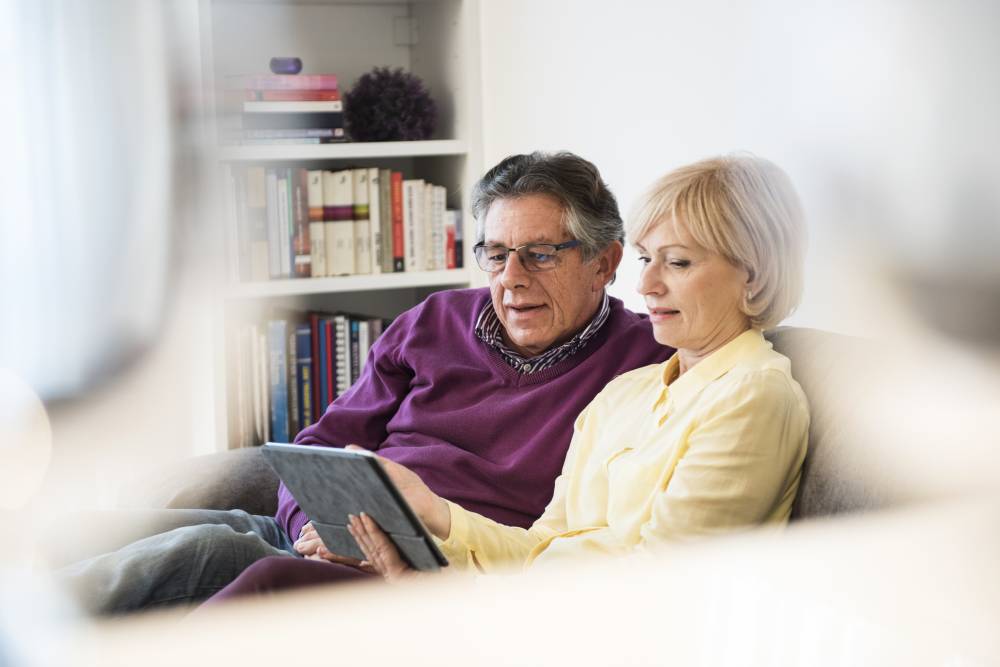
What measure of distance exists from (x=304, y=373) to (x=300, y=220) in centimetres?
35

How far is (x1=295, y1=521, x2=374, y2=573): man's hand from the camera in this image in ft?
3.67

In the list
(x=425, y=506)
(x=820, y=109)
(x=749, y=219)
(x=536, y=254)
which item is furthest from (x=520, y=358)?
(x=820, y=109)

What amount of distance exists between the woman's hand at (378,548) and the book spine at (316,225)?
4.36 ft

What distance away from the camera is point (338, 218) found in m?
2.26

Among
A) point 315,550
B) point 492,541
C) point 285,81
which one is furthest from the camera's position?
point 285,81

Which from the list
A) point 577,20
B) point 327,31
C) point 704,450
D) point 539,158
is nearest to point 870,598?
point 704,450

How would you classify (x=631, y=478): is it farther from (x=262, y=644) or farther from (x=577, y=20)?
(x=577, y=20)

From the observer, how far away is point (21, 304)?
0.97 ft

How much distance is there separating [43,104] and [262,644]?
0.60ft

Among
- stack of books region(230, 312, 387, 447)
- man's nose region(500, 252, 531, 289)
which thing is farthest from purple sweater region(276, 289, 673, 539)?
stack of books region(230, 312, 387, 447)

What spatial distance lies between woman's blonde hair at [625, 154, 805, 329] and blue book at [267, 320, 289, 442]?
1.39 m

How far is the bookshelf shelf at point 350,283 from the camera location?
218 cm

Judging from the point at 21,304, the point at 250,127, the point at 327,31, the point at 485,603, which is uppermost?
the point at 327,31

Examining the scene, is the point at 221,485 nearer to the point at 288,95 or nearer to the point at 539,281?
the point at 539,281
